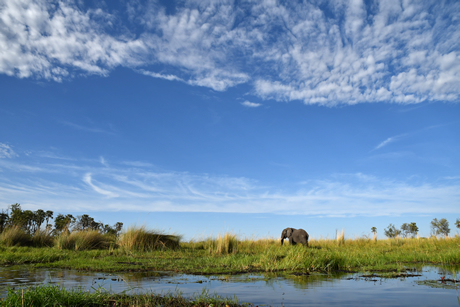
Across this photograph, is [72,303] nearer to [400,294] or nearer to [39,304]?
[39,304]

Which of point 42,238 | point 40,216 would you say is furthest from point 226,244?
point 40,216

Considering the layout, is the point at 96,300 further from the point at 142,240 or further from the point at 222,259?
the point at 142,240

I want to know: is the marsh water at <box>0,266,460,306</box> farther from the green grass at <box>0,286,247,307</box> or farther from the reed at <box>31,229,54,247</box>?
the reed at <box>31,229,54,247</box>

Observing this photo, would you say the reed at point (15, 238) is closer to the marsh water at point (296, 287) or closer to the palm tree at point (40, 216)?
the marsh water at point (296, 287)

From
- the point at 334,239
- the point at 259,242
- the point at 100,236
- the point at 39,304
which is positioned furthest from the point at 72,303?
the point at 334,239

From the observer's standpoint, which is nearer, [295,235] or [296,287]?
[296,287]

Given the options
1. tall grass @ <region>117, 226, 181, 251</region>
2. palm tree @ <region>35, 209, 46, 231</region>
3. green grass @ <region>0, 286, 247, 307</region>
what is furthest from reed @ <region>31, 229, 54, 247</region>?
palm tree @ <region>35, 209, 46, 231</region>

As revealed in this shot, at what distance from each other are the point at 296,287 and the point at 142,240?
40.3ft

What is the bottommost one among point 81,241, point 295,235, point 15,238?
point 15,238

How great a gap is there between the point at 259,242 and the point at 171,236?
20.1 ft

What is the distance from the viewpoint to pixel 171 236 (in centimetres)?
1920

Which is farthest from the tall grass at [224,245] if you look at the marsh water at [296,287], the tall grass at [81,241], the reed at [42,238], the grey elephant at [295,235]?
the reed at [42,238]

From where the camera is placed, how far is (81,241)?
56.4 feet

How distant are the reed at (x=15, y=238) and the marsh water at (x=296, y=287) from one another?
11550 mm
